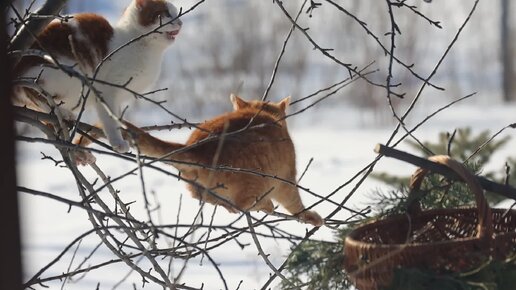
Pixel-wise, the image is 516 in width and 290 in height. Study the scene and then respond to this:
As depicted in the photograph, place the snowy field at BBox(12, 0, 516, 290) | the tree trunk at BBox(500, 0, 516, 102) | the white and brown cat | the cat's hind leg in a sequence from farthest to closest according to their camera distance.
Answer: the tree trunk at BBox(500, 0, 516, 102) → the snowy field at BBox(12, 0, 516, 290) → the cat's hind leg → the white and brown cat

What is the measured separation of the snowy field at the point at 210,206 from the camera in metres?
4.36

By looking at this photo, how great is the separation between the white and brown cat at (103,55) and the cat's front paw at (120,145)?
12cm

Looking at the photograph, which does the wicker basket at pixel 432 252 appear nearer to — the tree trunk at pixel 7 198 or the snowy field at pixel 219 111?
the tree trunk at pixel 7 198

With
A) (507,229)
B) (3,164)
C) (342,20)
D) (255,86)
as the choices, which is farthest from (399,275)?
(342,20)

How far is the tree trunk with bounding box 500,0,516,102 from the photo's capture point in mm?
14766

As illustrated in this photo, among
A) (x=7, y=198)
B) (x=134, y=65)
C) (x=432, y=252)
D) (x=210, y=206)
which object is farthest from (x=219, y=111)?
(x=7, y=198)

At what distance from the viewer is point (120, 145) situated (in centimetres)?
208

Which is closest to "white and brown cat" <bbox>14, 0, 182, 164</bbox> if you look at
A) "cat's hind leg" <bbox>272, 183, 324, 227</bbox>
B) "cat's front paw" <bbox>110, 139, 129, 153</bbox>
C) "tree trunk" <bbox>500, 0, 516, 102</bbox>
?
"cat's front paw" <bbox>110, 139, 129, 153</bbox>

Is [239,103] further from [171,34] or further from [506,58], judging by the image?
[506,58]

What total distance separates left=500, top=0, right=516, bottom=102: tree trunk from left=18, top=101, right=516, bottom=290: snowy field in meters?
1.77

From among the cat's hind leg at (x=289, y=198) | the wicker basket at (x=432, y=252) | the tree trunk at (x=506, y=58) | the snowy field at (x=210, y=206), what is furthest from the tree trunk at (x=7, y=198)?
the tree trunk at (x=506, y=58)

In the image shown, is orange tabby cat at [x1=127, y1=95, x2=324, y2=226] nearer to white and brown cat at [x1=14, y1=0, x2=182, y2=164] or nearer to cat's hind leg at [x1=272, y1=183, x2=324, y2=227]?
cat's hind leg at [x1=272, y1=183, x2=324, y2=227]

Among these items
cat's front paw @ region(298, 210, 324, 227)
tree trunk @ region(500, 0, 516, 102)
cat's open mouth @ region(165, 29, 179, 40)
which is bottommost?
cat's front paw @ region(298, 210, 324, 227)

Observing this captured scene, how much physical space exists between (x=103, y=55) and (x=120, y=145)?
0.43m
